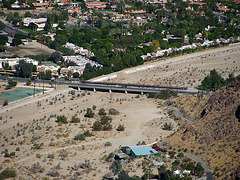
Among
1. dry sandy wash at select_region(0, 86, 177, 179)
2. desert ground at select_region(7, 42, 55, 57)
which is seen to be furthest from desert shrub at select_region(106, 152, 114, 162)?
desert ground at select_region(7, 42, 55, 57)

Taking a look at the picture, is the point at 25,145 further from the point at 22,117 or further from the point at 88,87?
the point at 88,87

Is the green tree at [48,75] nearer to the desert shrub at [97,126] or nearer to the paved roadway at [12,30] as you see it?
the desert shrub at [97,126]

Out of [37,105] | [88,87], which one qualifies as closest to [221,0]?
[88,87]

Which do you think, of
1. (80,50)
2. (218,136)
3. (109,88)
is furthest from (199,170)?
(80,50)

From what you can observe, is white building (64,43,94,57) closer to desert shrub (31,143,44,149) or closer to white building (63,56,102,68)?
white building (63,56,102,68)

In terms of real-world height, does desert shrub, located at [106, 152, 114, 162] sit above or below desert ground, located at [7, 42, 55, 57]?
above

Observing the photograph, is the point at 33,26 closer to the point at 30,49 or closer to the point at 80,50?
the point at 30,49
